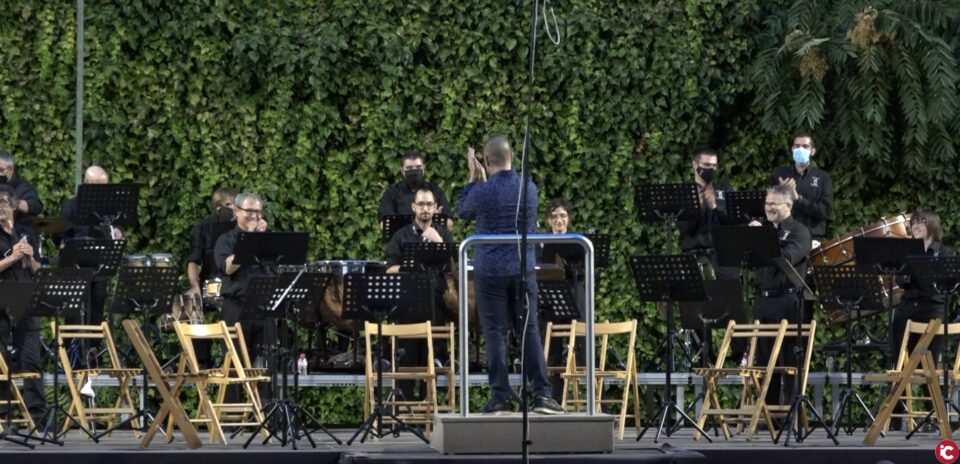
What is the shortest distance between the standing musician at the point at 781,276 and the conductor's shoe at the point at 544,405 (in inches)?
107

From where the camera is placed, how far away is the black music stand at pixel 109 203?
14.2 meters

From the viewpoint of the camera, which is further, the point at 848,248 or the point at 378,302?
the point at 848,248

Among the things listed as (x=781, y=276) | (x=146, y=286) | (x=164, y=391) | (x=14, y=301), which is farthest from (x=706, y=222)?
(x=14, y=301)

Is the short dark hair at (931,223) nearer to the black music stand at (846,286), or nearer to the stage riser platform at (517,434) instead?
the black music stand at (846,286)

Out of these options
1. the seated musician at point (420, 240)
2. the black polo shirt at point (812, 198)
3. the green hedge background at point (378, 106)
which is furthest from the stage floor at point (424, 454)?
the green hedge background at point (378, 106)

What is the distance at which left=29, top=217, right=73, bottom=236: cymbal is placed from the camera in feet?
46.3

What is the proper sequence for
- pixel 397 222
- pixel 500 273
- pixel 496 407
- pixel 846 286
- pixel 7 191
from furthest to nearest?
pixel 397 222 → pixel 7 191 → pixel 846 286 → pixel 500 273 → pixel 496 407

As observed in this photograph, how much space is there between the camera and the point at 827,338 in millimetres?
16656

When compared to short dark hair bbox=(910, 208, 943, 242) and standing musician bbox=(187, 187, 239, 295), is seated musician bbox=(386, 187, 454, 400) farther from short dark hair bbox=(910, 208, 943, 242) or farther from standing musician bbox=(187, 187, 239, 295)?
short dark hair bbox=(910, 208, 943, 242)

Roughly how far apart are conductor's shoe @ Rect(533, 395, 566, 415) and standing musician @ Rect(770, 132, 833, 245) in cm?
409

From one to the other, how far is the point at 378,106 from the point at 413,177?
6.34ft

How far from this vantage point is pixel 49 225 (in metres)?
14.2

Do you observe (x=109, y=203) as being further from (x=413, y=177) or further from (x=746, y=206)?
(x=746, y=206)

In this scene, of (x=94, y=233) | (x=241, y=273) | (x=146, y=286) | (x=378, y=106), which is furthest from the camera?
(x=378, y=106)
